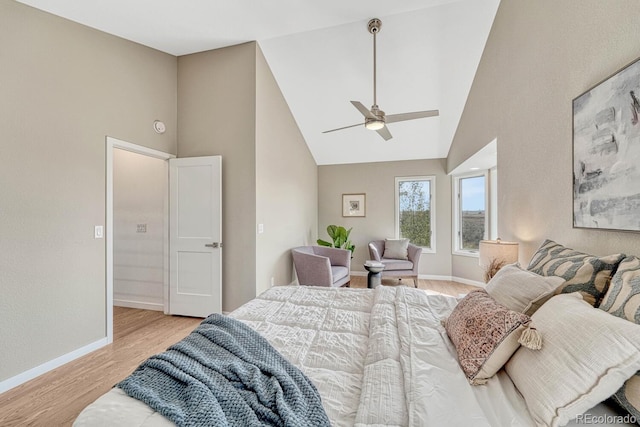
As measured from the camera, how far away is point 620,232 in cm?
131

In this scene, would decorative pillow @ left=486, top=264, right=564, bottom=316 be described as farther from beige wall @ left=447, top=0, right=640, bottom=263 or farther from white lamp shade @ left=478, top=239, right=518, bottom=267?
white lamp shade @ left=478, top=239, right=518, bottom=267

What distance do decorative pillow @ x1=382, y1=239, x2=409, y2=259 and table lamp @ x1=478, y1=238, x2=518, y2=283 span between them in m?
2.31

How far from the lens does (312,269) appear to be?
3.77 m

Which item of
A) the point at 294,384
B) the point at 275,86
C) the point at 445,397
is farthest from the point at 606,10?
the point at 275,86

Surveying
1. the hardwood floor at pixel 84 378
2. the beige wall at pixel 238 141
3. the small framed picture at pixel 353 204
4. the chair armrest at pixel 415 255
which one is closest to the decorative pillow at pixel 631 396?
the hardwood floor at pixel 84 378

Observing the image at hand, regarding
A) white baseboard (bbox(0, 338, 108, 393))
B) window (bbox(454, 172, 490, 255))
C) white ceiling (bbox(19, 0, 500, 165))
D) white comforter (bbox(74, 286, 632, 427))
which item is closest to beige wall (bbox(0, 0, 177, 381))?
white baseboard (bbox(0, 338, 108, 393))

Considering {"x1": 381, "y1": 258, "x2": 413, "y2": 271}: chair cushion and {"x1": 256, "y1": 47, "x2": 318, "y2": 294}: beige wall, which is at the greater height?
{"x1": 256, "y1": 47, "x2": 318, "y2": 294}: beige wall

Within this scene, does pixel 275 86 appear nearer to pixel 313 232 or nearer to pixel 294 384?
pixel 313 232

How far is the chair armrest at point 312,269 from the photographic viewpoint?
3.66 m

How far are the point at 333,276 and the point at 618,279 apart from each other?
300 cm

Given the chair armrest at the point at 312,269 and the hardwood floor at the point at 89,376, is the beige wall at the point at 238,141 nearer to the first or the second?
the chair armrest at the point at 312,269

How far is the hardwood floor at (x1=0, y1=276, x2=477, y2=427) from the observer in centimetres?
179

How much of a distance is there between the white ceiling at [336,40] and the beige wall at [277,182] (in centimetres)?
34

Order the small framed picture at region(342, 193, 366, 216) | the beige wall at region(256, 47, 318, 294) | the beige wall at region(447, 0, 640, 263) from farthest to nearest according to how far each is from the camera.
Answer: the small framed picture at region(342, 193, 366, 216) < the beige wall at region(256, 47, 318, 294) < the beige wall at region(447, 0, 640, 263)
